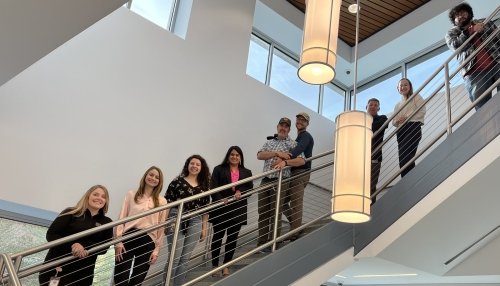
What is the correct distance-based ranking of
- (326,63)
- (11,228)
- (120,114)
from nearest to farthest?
(326,63), (11,228), (120,114)

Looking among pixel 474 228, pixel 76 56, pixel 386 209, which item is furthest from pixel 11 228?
pixel 474 228

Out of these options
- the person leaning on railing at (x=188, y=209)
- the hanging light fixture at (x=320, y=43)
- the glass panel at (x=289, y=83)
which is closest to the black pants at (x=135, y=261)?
the person leaning on railing at (x=188, y=209)

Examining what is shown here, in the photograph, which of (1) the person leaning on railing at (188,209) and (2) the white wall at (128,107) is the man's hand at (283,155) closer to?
(1) the person leaning on railing at (188,209)

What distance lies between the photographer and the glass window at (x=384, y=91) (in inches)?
273

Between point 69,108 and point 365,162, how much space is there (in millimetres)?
3208

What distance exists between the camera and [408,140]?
4086 millimetres

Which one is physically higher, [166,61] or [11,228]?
[166,61]

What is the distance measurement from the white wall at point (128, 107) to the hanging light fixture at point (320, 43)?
2.92m

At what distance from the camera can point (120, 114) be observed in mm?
4668

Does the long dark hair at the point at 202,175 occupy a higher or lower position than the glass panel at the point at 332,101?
lower

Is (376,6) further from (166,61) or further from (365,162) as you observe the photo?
(365,162)

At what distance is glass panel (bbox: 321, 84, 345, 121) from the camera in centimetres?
732

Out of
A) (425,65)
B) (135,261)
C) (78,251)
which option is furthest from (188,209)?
(425,65)

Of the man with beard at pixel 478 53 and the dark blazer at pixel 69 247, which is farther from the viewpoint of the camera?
the man with beard at pixel 478 53
